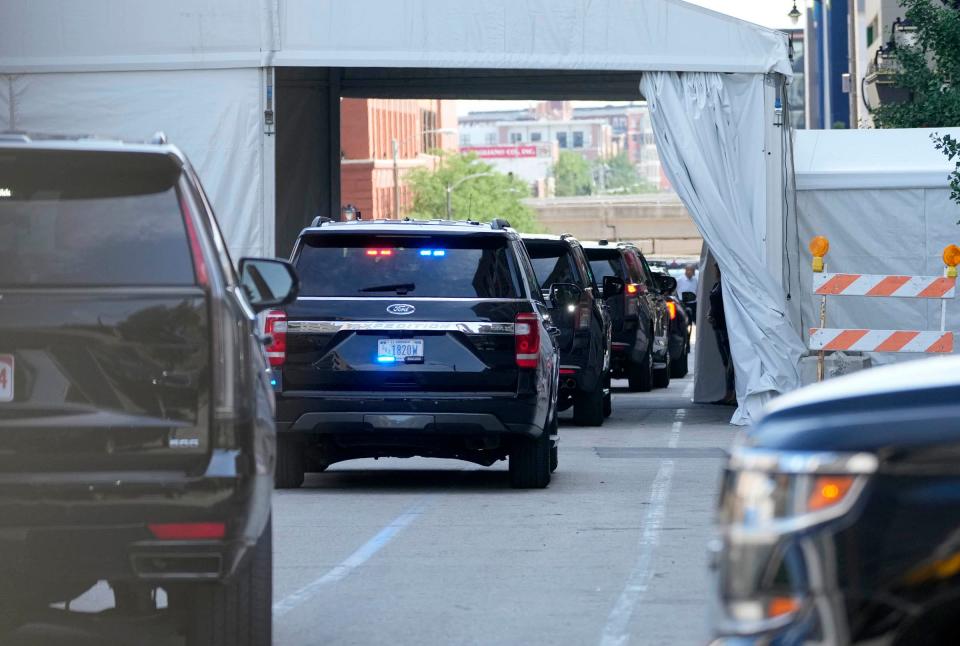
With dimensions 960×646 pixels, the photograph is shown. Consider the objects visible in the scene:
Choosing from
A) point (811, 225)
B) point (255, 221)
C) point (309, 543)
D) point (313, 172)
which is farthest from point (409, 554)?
point (313, 172)

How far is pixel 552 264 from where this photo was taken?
2052 cm

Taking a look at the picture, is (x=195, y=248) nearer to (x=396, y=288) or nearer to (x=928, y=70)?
(x=396, y=288)

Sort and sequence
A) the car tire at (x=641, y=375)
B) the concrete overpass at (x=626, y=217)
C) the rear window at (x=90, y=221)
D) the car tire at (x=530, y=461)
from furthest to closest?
1. the concrete overpass at (x=626, y=217)
2. the car tire at (x=641, y=375)
3. the car tire at (x=530, y=461)
4. the rear window at (x=90, y=221)

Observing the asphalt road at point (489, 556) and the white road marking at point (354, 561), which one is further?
the white road marking at point (354, 561)

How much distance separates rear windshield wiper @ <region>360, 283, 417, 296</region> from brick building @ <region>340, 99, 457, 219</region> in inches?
3126

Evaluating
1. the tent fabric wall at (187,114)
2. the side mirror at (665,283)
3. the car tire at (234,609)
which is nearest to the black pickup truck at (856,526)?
the car tire at (234,609)

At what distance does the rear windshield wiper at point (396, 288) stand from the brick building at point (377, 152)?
79389mm

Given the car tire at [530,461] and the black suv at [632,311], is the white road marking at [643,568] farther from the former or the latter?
the black suv at [632,311]

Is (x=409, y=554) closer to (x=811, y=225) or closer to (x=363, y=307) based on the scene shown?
(x=363, y=307)

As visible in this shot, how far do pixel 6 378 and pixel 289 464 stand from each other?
7.63 m

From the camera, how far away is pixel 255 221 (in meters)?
20.3

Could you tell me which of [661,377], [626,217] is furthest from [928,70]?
[626,217]

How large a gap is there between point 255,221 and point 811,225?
20.0ft

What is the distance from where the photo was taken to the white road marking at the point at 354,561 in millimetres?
8617
